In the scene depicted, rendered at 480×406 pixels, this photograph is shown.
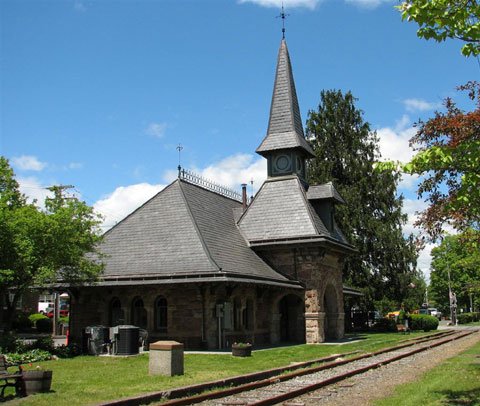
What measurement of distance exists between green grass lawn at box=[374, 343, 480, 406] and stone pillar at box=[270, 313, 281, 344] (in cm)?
1106

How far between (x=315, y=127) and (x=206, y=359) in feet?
95.9

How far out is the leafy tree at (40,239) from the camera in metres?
18.1

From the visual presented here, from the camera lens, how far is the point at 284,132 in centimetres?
3219

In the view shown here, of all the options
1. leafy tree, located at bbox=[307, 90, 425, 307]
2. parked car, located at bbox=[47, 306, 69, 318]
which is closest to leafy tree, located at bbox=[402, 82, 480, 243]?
leafy tree, located at bbox=[307, 90, 425, 307]

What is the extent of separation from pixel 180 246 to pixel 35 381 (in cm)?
1301

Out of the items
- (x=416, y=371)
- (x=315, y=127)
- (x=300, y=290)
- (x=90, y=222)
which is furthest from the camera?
(x=315, y=127)

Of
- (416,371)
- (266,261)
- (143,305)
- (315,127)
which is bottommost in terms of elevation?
(416,371)

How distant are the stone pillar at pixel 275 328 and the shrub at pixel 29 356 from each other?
11.1 meters

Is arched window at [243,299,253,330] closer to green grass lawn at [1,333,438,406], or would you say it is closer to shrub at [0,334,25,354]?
green grass lawn at [1,333,438,406]

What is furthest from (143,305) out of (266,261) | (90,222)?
(266,261)

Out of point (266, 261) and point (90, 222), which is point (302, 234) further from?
point (90, 222)

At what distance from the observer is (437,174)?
13133 mm

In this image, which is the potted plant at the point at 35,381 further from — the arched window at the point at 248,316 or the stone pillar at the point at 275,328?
the stone pillar at the point at 275,328

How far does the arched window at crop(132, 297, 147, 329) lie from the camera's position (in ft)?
76.8
